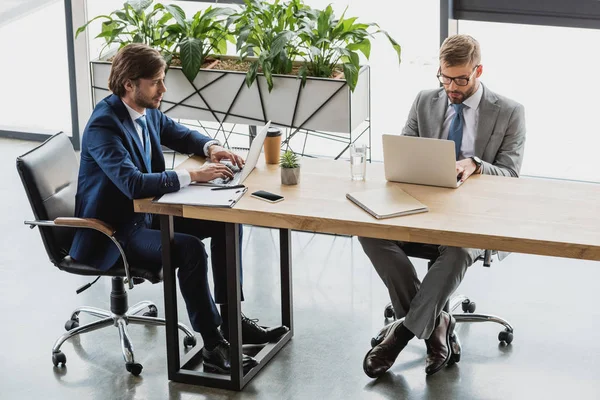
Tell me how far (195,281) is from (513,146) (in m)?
1.43

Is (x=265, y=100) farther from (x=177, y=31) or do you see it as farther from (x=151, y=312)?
(x=151, y=312)

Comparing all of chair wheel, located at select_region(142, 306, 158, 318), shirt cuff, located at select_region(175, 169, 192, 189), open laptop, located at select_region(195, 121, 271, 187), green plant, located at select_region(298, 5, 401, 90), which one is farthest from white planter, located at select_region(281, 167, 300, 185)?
green plant, located at select_region(298, 5, 401, 90)

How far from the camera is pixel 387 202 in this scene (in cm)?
335

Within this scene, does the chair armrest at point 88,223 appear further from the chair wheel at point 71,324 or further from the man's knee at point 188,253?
the chair wheel at point 71,324

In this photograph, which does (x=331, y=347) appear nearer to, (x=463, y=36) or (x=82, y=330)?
(x=82, y=330)

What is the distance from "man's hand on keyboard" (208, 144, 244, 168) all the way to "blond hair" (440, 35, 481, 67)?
3.04 feet

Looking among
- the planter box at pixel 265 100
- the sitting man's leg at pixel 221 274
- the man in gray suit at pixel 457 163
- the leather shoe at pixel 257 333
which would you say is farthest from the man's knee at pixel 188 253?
the planter box at pixel 265 100

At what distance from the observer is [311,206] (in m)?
3.36

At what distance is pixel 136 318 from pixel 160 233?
529 mm

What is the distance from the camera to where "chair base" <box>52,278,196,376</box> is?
3.81 metres

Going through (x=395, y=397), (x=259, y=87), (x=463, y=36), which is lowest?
(x=395, y=397)

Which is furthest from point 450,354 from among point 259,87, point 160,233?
point 259,87

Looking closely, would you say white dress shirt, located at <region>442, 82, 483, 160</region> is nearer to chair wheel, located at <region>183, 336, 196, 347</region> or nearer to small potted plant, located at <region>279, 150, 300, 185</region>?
small potted plant, located at <region>279, 150, 300, 185</region>

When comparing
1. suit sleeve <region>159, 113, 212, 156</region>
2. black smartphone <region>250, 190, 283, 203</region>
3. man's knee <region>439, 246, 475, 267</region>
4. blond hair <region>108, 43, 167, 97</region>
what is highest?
blond hair <region>108, 43, 167, 97</region>
